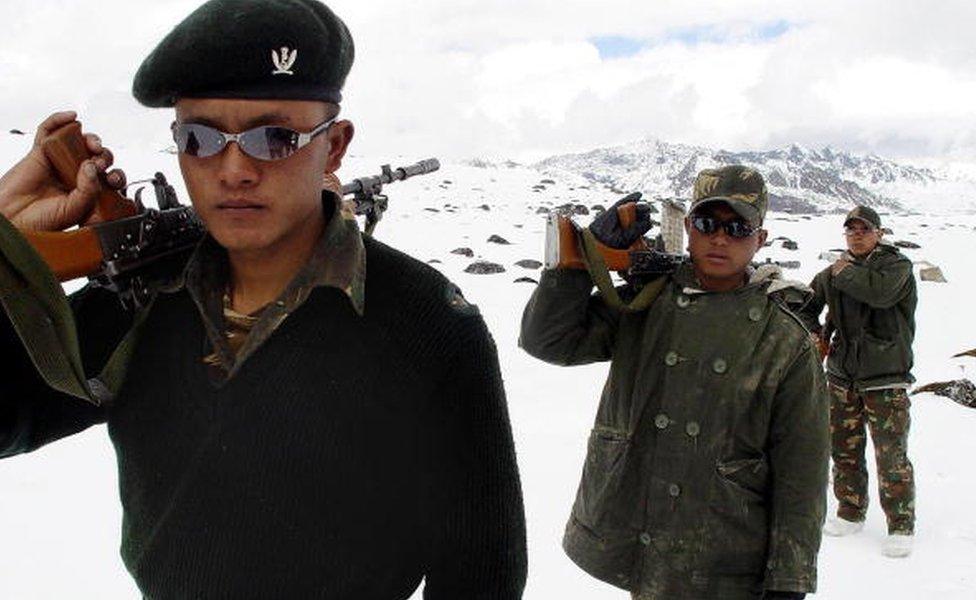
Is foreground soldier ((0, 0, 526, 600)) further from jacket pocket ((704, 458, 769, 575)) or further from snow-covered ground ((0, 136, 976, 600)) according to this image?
snow-covered ground ((0, 136, 976, 600))

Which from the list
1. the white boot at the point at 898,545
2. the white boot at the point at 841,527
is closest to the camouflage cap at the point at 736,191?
the white boot at the point at 898,545

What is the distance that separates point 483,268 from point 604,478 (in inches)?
557

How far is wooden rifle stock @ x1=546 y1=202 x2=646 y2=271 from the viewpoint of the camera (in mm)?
3119

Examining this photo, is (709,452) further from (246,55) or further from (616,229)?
(246,55)

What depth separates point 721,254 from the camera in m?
3.28

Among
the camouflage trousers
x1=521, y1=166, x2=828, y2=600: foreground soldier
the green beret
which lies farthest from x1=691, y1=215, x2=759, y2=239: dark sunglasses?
the camouflage trousers

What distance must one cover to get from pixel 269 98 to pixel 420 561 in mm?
1072

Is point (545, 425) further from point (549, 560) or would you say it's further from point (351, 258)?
point (351, 258)

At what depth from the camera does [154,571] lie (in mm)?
1731

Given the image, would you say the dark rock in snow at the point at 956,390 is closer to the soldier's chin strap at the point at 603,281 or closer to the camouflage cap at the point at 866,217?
the camouflage cap at the point at 866,217

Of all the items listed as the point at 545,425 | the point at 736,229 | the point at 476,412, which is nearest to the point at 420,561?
A: the point at 476,412

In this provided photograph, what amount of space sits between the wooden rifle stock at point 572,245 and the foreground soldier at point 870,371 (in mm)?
2977

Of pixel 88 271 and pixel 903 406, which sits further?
pixel 903 406

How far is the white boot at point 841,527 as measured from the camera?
6.02 metres
